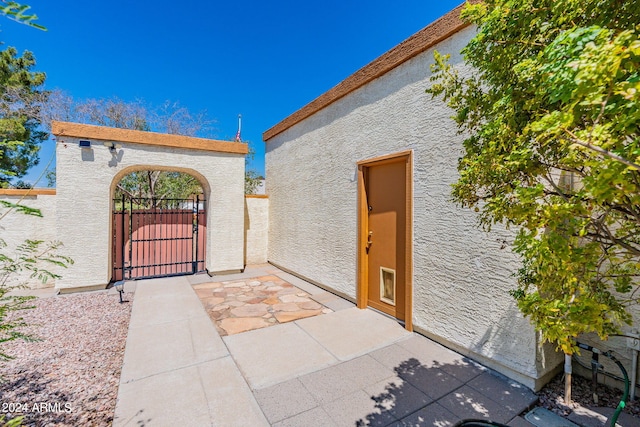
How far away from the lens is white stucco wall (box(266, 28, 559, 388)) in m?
3.28

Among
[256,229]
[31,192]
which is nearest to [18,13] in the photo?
[31,192]

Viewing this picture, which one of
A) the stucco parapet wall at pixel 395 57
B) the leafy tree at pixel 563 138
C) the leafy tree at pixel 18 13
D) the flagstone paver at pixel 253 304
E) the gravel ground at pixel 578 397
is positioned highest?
the stucco parapet wall at pixel 395 57

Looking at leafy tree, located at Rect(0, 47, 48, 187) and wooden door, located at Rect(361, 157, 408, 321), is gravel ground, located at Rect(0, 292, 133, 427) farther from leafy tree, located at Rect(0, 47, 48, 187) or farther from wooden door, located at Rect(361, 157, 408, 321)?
leafy tree, located at Rect(0, 47, 48, 187)

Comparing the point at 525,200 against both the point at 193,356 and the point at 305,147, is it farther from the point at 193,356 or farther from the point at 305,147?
the point at 305,147

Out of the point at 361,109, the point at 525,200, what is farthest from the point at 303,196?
the point at 525,200

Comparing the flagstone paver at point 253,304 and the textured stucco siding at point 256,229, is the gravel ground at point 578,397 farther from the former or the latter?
the textured stucco siding at point 256,229

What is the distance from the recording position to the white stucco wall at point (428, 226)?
3.28 m

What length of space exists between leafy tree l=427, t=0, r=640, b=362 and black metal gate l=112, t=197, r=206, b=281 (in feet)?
25.7

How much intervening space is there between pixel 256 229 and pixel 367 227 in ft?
17.0

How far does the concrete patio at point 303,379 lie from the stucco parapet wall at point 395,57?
3.73 meters

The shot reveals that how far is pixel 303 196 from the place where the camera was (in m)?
7.55

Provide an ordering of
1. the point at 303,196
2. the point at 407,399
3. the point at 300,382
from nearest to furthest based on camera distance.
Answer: the point at 407,399 → the point at 300,382 → the point at 303,196

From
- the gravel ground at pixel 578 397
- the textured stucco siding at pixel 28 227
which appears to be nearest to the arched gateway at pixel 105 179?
the textured stucco siding at pixel 28 227

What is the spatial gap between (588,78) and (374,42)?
1105cm
